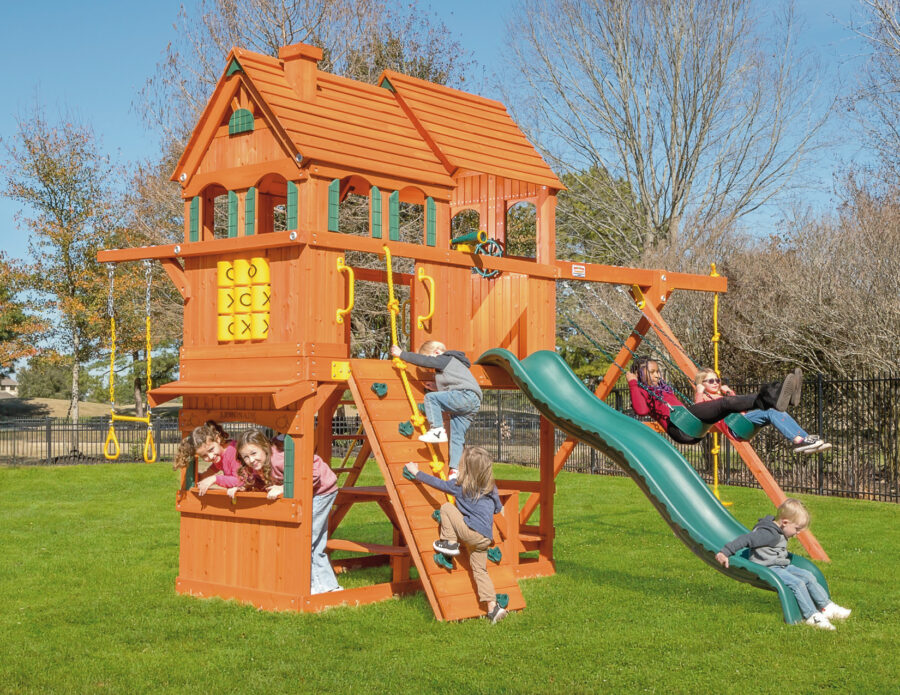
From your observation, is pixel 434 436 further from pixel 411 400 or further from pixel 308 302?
pixel 308 302

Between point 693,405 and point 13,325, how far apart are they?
32.7 meters

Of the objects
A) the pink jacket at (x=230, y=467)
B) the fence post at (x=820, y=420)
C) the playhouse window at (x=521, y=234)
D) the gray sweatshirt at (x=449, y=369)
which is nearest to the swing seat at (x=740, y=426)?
the gray sweatshirt at (x=449, y=369)

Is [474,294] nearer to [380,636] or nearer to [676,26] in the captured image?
[380,636]

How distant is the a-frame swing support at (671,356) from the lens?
11964 mm

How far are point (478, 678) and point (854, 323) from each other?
1652 centimetres

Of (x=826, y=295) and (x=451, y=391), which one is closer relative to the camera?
(x=451, y=391)

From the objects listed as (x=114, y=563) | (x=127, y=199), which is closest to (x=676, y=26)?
(x=127, y=199)

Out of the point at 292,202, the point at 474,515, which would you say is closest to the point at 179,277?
the point at 292,202

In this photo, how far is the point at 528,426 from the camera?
29.2m

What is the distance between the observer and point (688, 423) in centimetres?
994

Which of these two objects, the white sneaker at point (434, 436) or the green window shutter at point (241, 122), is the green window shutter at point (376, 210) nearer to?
the green window shutter at point (241, 122)

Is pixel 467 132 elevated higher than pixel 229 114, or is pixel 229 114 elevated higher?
pixel 467 132

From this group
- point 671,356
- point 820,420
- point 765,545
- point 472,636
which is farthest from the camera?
point 820,420

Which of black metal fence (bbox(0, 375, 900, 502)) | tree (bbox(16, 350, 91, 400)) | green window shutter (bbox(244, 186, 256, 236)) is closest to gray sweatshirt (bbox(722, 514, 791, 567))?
green window shutter (bbox(244, 186, 256, 236))
